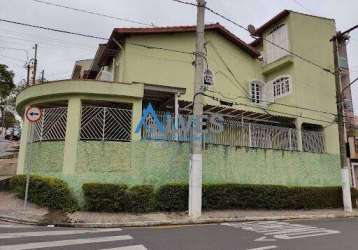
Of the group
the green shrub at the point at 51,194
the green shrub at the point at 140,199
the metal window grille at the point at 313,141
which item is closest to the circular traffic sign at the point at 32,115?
the green shrub at the point at 51,194

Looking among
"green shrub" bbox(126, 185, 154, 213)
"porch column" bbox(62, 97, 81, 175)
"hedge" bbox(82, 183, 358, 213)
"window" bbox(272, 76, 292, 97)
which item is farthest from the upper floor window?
"green shrub" bbox(126, 185, 154, 213)

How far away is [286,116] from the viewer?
62.0ft

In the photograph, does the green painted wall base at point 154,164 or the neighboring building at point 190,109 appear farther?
the neighboring building at point 190,109

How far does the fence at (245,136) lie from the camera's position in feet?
43.0

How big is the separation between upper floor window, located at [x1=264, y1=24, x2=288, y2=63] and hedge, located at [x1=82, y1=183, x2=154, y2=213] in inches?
506

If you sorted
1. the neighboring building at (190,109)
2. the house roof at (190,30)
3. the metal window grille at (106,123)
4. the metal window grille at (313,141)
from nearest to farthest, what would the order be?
the neighboring building at (190,109), the metal window grille at (106,123), the house roof at (190,30), the metal window grille at (313,141)

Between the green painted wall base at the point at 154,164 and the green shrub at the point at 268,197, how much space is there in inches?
36.0

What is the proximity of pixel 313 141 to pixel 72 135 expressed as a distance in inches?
497

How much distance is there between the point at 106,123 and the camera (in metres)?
12.6

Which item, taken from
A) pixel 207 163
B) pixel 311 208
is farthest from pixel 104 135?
pixel 311 208

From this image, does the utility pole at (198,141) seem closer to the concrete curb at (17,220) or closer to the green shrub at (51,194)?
the green shrub at (51,194)

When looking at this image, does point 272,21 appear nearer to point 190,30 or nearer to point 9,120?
point 190,30

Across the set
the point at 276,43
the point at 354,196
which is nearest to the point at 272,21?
the point at 276,43

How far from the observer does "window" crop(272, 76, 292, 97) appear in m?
19.8
